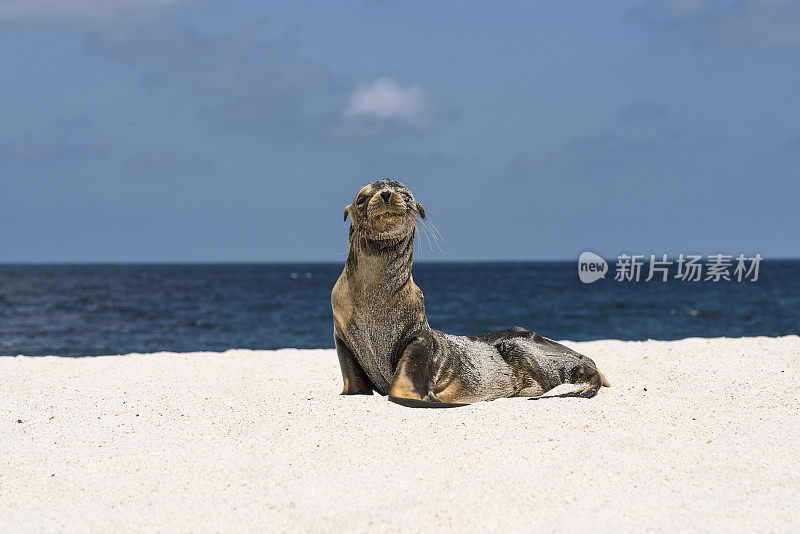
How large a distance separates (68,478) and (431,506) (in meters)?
2.40

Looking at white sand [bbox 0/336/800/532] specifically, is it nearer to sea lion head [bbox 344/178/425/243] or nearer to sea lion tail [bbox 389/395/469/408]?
sea lion tail [bbox 389/395/469/408]

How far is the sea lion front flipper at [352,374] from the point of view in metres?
6.13

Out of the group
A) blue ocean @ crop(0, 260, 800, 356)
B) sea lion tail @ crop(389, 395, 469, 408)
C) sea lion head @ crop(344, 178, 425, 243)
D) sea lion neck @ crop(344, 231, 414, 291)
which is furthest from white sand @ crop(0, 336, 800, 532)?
blue ocean @ crop(0, 260, 800, 356)

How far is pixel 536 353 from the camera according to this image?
664cm

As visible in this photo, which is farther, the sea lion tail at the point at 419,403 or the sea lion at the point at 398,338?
the sea lion at the point at 398,338

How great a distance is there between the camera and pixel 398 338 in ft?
19.0

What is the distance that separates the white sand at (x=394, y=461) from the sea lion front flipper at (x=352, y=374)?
0.31 m

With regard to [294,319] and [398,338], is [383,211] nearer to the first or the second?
[398,338]

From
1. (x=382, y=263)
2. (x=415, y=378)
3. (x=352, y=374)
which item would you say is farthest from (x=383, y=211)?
(x=352, y=374)

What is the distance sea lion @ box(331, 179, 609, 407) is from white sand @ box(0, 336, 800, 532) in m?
0.38

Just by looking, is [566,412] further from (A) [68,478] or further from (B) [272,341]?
(B) [272,341]

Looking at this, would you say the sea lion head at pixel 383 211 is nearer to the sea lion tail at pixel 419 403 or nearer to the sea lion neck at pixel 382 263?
the sea lion neck at pixel 382 263

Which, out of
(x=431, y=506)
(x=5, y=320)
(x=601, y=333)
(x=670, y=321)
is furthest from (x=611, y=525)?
(x=5, y=320)

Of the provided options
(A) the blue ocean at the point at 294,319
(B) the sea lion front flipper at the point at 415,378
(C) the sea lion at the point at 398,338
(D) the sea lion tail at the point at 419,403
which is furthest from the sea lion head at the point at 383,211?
(A) the blue ocean at the point at 294,319
